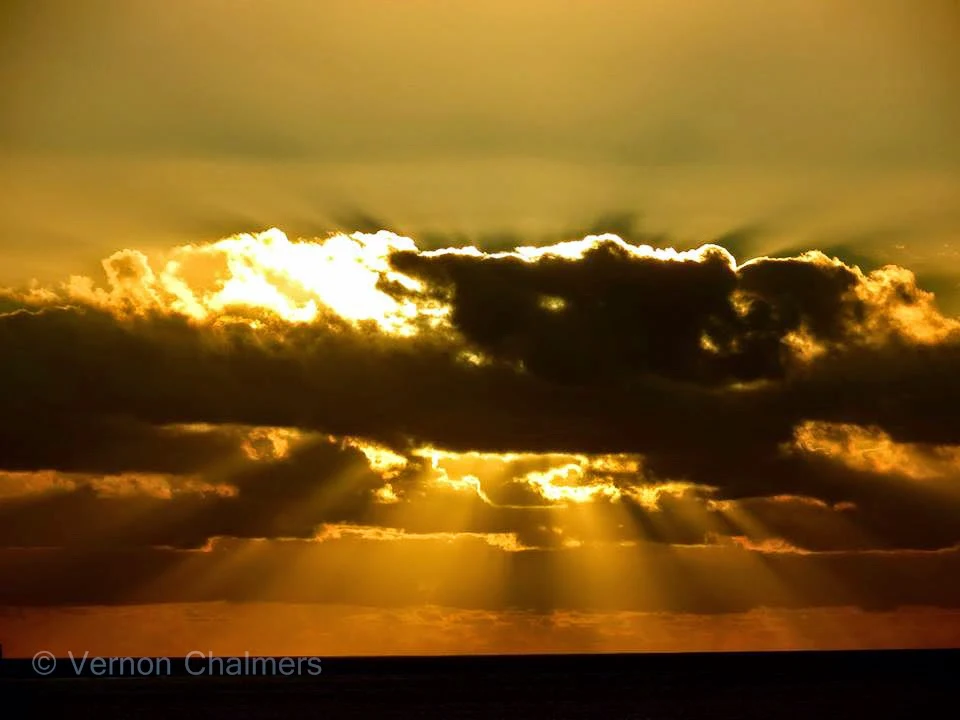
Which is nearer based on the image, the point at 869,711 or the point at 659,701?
the point at 869,711

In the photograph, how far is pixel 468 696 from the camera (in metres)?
184

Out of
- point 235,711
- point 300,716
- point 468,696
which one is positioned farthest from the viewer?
point 468,696

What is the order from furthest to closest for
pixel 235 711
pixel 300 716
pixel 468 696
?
pixel 468 696
pixel 235 711
pixel 300 716

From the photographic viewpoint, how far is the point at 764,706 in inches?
6009

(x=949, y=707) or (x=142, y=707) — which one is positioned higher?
(x=142, y=707)

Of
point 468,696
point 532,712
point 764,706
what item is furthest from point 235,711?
point 764,706

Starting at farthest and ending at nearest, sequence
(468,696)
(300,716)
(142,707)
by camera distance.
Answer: (468,696) < (142,707) < (300,716)

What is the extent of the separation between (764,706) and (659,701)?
1700 cm

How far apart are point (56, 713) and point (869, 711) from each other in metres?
97.0

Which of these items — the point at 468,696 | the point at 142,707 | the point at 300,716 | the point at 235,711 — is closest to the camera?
the point at 300,716

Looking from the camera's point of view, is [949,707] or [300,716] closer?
[300,716]

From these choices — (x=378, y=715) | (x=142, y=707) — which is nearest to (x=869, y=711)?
(x=378, y=715)

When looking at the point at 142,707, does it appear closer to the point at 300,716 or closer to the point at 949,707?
the point at 300,716

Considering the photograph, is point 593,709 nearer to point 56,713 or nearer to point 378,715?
point 378,715
